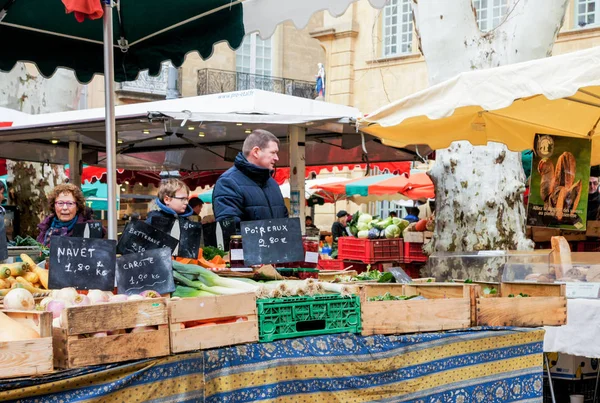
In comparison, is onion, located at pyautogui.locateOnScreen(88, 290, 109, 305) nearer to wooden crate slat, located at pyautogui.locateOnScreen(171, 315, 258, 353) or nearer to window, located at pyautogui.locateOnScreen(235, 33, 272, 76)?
wooden crate slat, located at pyautogui.locateOnScreen(171, 315, 258, 353)

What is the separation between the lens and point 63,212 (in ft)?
19.4

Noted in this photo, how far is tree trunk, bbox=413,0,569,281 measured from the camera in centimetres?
797

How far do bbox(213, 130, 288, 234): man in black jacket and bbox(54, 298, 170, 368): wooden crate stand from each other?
1.86 metres

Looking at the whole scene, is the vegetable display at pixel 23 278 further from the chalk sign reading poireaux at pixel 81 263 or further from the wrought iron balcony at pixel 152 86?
the wrought iron balcony at pixel 152 86

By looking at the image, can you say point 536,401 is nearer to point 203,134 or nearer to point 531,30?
point 531,30

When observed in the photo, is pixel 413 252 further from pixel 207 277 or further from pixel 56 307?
pixel 56 307

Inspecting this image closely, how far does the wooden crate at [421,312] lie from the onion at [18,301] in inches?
57.6

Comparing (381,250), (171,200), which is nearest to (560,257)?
(171,200)

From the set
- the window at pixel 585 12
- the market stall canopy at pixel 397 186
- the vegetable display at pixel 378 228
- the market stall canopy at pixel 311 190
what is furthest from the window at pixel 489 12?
the vegetable display at pixel 378 228

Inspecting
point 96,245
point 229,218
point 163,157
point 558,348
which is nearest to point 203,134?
point 163,157

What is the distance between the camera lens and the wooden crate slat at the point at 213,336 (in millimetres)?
3278

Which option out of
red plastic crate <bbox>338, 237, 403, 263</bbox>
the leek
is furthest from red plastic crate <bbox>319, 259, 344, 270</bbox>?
the leek

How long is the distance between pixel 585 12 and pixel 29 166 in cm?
1321

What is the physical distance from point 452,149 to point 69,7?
5190 millimetres
